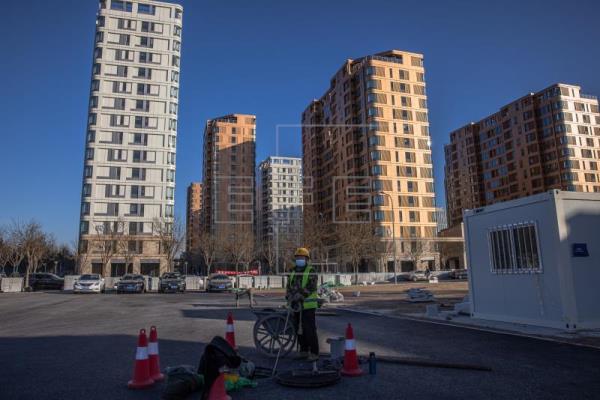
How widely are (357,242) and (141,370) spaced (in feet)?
177

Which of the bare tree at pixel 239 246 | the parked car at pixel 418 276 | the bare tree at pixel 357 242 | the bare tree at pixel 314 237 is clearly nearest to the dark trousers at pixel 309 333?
the bare tree at pixel 357 242

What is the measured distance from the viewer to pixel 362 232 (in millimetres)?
61781

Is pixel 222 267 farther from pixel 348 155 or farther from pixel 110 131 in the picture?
pixel 110 131

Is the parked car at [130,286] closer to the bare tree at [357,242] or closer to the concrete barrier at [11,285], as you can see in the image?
the concrete barrier at [11,285]

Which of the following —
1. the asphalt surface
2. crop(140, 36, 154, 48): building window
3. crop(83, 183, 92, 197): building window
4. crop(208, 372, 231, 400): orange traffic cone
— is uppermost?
crop(140, 36, 154, 48): building window

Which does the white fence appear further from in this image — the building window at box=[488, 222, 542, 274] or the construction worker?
the construction worker

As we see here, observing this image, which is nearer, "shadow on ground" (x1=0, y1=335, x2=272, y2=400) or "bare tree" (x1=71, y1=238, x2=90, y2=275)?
"shadow on ground" (x1=0, y1=335, x2=272, y2=400)

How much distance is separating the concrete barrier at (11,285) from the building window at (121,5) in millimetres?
44682

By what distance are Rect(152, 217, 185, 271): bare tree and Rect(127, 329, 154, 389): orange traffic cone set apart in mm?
53579

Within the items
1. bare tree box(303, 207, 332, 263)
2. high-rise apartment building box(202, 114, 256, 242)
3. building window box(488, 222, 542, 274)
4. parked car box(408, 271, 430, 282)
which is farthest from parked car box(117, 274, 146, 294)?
high-rise apartment building box(202, 114, 256, 242)

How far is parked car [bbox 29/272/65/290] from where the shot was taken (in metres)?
41.5

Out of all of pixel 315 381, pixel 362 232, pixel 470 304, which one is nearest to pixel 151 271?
pixel 362 232

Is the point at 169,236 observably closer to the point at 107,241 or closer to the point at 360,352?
the point at 107,241

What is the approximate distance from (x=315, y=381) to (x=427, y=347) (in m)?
3.77
